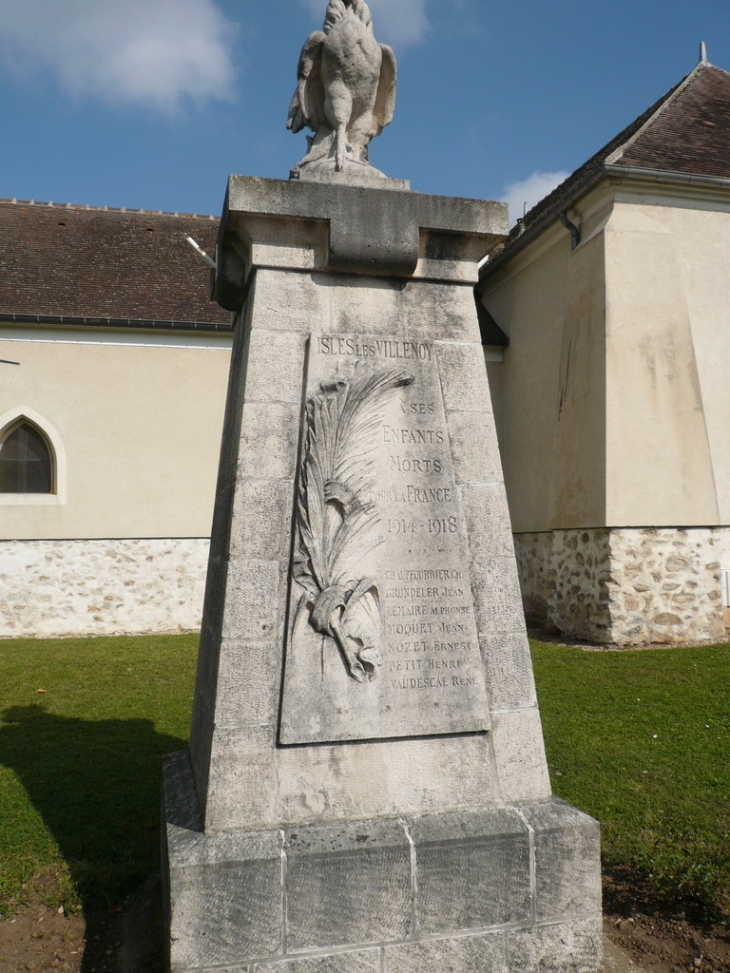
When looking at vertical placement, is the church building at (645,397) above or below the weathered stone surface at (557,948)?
above

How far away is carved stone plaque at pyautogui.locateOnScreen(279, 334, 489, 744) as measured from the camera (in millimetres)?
3057

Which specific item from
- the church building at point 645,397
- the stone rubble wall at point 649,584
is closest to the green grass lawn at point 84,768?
the stone rubble wall at point 649,584

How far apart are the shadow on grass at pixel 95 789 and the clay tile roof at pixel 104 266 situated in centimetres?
850

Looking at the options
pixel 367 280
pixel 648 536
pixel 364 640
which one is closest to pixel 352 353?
pixel 367 280

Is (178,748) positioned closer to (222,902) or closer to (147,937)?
(147,937)

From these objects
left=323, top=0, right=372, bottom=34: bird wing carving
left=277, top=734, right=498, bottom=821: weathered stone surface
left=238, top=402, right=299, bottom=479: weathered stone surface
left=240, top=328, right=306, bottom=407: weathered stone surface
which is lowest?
left=277, top=734, right=498, bottom=821: weathered stone surface

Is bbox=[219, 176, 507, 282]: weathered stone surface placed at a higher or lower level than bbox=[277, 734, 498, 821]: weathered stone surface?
higher

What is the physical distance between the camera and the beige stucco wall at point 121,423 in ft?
45.2

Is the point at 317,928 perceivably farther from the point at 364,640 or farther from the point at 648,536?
the point at 648,536

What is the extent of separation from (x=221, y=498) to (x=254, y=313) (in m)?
0.83

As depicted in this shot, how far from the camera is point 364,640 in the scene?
3.09 m

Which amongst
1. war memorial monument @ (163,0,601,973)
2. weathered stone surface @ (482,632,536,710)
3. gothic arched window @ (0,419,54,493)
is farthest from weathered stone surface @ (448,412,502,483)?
gothic arched window @ (0,419,54,493)

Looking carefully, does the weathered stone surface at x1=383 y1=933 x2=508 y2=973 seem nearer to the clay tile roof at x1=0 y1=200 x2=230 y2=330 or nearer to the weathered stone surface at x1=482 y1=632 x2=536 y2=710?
the weathered stone surface at x1=482 y1=632 x2=536 y2=710

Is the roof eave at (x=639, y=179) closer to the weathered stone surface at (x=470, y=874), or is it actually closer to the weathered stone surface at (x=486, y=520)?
the weathered stone surface at (x=486, y=520)
